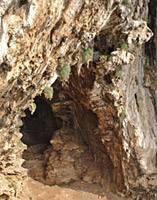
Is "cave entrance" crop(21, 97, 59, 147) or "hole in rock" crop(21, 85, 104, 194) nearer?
"hole in rock" crop(21, 85, 104, 194)

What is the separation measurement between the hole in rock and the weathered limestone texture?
0.32m

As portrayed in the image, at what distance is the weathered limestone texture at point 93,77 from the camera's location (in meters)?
5.10

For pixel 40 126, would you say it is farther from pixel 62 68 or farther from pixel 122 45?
pixel 62 68

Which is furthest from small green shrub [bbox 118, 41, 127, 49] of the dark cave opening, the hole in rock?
the dark cave opening

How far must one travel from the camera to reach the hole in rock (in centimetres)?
1303

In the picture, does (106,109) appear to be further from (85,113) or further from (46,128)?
(46,128)

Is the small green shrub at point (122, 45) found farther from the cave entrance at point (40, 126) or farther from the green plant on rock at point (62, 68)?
the cave entrance at point (40, 126)

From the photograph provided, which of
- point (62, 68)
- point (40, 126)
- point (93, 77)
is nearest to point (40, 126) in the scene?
point (40, 126)

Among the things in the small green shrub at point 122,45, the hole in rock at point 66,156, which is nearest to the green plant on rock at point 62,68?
the small green shrub at point 122,45

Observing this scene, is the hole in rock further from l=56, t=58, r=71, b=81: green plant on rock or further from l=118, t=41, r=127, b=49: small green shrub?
l=56, t=58, r=71, b=81: green plant on rock

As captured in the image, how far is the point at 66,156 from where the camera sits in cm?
1345

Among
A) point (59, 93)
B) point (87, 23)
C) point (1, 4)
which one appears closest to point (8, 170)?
point (59, 93)

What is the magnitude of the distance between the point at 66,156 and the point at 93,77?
4.95 m

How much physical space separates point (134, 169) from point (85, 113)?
152 inches
